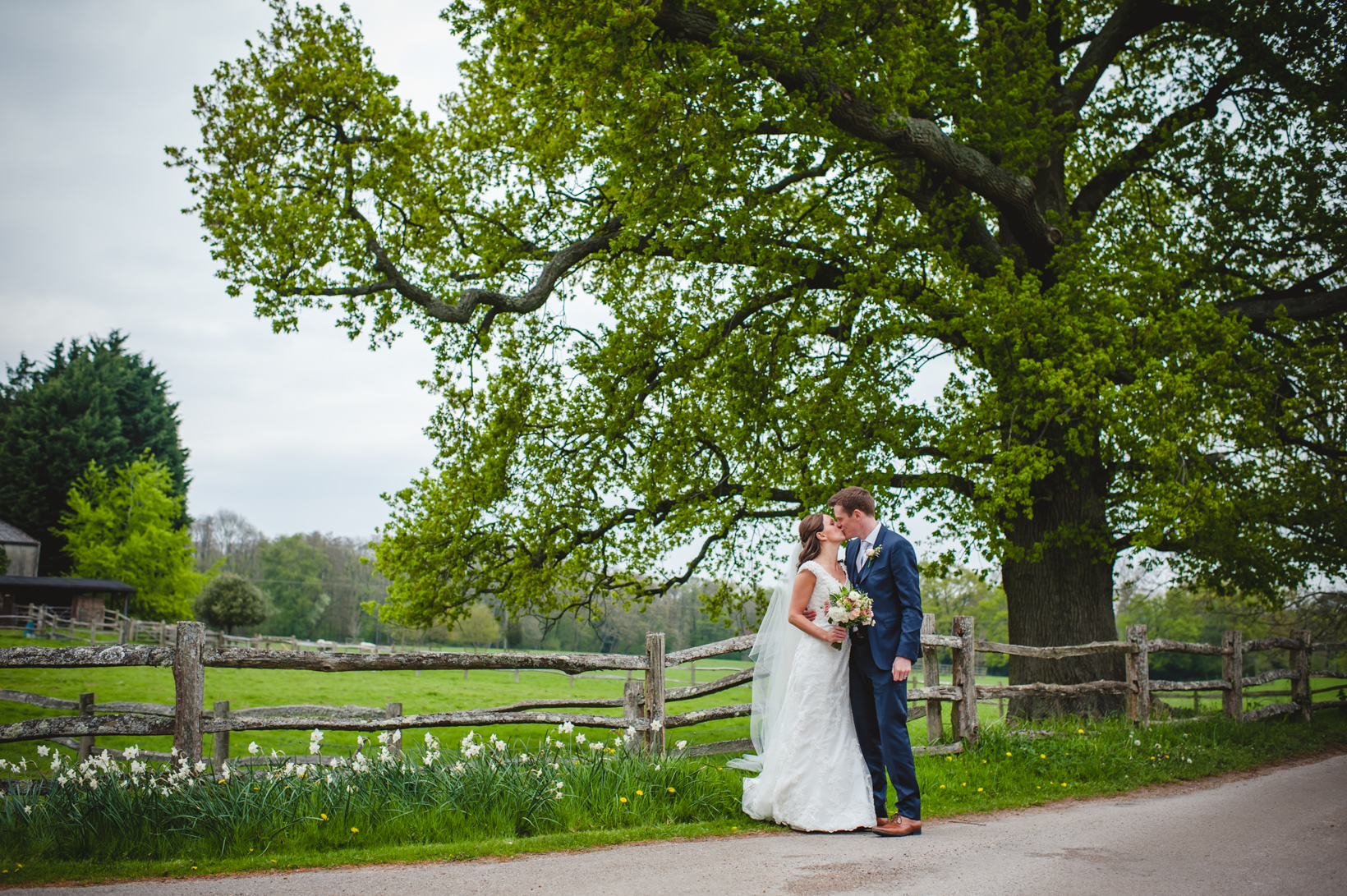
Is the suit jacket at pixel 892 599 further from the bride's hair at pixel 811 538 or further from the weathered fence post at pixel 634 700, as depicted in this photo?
the weathered fence post at pixel 634 700

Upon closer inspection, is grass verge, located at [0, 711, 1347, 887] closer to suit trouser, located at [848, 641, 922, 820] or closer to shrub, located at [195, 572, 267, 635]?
suit trouser, located at [848, 641, 922, 820]

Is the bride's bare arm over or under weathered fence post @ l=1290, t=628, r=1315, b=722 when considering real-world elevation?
over

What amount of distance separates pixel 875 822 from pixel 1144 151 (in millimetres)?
11812

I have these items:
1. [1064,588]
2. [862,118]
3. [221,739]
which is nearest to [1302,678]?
[1064,588]

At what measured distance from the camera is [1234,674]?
12.6 m

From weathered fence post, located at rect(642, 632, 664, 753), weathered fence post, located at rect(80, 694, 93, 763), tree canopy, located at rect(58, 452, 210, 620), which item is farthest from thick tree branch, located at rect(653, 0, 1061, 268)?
tree canopy, located at rect(58, 452, 210, 620)

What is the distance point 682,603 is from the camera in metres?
54.2

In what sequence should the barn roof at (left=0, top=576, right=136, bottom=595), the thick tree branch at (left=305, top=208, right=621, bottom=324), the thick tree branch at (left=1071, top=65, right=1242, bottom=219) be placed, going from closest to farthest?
1. the thick tree branch at (left=305, top=208, right=621, bottom=324)
2. the thick tree branch at (left=1071, top=65, right=1242, bottom=219)
3. the barn roof at (left=0, top=576, right=136, bottom=595)

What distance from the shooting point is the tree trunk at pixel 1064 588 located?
11641mm

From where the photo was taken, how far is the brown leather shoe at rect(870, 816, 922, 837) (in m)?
5.75

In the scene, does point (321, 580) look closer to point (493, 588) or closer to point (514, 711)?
point (493, 588)

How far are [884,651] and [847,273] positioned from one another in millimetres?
7147

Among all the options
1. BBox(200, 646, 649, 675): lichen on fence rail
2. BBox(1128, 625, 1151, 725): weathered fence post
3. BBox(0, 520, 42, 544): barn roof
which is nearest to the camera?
BBox(200, 646, 649, 675): lichen on fence rail

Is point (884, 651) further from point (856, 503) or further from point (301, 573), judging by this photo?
point (301, 573)
